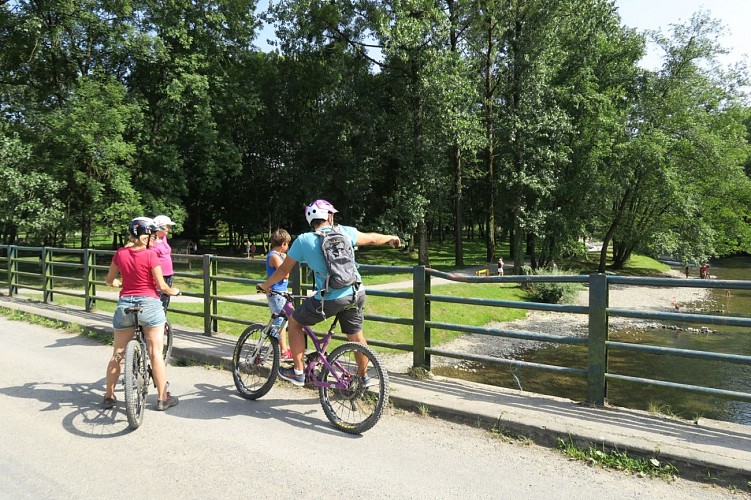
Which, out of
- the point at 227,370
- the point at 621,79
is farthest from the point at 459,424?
the point at 621,79

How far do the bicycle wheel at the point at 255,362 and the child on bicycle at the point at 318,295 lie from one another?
0.42m

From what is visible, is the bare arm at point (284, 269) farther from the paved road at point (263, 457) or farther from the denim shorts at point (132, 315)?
the paved road at point (263, 457)

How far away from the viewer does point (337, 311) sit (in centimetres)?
453

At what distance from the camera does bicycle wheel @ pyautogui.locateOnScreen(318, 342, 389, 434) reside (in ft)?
14.4

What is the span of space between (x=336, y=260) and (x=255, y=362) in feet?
5.49

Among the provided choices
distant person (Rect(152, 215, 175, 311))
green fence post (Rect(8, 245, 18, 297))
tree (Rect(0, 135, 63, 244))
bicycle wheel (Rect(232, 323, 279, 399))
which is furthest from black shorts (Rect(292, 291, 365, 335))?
tree (Rect(0, 135, 63, 244))

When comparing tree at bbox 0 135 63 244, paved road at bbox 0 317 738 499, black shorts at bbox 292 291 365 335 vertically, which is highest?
tree at bbox 0 135 63 244

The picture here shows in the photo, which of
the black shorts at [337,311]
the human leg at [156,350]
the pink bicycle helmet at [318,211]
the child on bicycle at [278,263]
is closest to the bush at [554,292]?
the child on bicycle at [278,263]

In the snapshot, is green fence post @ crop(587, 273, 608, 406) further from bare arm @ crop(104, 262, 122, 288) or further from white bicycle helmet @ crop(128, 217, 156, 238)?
bare arm @ crop(104, 262, 122, 288)

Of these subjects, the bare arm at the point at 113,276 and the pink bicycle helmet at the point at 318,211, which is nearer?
the pink bicycle helmet at the point at 318,211

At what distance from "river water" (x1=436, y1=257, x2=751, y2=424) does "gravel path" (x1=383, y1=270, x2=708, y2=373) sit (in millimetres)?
853

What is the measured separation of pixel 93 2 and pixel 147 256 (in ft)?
72.6

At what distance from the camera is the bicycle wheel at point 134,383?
4.41 metres

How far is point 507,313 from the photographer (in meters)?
21.0
